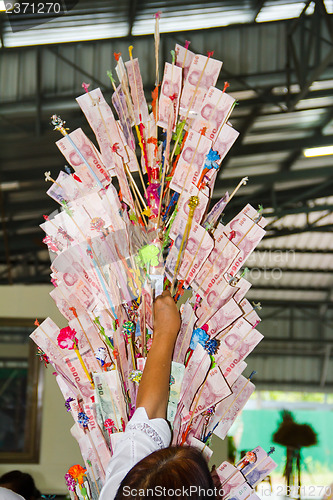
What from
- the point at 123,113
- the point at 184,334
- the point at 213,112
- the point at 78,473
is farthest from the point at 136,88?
the point at 78,473

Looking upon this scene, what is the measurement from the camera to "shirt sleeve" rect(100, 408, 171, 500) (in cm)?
81

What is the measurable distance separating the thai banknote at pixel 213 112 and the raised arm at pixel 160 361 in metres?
0.34

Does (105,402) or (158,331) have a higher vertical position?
(158,331)

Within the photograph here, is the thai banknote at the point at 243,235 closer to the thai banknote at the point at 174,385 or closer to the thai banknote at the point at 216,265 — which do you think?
the thai banknote at the point at 216,265

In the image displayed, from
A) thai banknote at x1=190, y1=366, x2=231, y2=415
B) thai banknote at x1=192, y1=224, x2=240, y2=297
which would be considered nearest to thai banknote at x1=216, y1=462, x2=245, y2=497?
thai banknote at x1=190, y1=366, x2=231, y2=415

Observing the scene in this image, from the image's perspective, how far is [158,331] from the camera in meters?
1.04

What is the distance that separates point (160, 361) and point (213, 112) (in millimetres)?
506

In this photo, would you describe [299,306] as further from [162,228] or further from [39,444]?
[162,228]

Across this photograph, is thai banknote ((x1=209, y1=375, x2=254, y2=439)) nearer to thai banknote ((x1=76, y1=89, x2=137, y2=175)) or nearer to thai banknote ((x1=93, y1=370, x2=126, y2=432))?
thai banknote ((x1=93, y1=370, x2=126, y2=432))

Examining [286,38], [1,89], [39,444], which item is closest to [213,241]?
[39,444]

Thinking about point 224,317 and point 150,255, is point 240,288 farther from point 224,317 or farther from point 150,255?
point 150,255

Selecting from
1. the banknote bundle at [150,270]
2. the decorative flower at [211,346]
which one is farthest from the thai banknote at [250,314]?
the decorative flower at [211,346]

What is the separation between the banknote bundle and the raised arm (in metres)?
0.04

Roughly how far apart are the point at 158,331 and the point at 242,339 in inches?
7.4
